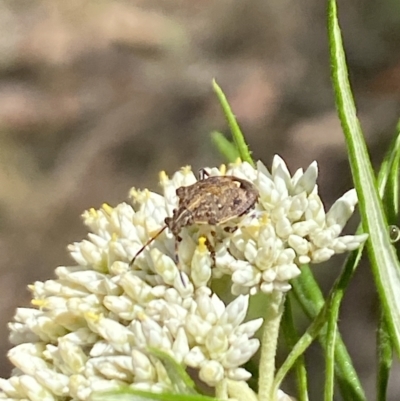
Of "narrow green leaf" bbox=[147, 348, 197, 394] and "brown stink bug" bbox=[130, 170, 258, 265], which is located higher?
"brown stink bug" bbox=[130, 170, 258, 265]

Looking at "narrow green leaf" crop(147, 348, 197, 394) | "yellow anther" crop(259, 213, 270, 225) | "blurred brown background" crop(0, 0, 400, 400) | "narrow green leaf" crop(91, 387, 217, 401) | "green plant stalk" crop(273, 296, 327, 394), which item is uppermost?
"blurred brown background" crop(0, 0, 400, 400)

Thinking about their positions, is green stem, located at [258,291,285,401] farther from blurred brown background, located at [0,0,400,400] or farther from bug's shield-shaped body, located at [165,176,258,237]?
blurred brown background, located at [0,0,400,400]

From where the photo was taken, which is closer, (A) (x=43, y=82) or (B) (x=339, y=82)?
(B) (x=339, y=82)

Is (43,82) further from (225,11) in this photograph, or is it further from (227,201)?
(227,201)

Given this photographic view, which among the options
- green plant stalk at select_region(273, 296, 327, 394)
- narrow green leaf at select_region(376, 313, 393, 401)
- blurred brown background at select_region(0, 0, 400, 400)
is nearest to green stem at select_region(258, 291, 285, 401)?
green plant stalk at select_region(273, 296, 327, 394)

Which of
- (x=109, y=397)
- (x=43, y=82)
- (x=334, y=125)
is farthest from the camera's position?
(x=43, y=82)

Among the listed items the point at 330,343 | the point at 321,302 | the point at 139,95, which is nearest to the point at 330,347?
the point at 330,343

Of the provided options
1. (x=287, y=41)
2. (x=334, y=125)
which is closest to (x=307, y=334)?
(x=334, y=125)

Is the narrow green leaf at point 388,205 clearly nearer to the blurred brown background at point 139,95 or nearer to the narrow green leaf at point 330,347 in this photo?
the narrow green leaf at point 330,347
